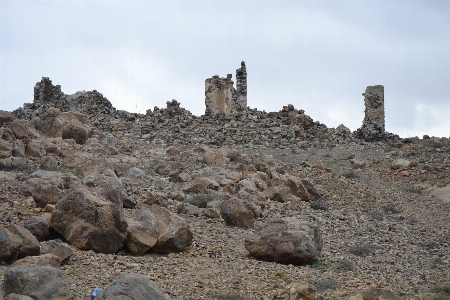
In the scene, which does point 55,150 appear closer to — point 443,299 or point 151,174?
point 151,174

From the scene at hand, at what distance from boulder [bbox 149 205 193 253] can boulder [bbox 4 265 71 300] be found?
2.36 m

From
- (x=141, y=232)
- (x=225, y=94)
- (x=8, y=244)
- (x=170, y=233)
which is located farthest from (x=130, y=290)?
(x=225, y=94)

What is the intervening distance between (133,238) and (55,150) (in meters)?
7.20

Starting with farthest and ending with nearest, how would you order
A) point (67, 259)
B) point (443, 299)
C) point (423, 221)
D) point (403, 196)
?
point (403, 196), point (423, 221), point (443, 299), point (67, 259)

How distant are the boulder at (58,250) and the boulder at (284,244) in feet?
8.24

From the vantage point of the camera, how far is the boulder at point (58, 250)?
21.7ft

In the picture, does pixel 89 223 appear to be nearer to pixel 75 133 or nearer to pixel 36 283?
pixel 36 283

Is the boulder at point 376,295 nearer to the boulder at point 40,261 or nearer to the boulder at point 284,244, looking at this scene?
the boulder at point 284,244

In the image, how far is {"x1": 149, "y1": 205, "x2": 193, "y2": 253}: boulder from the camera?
7.73 meters

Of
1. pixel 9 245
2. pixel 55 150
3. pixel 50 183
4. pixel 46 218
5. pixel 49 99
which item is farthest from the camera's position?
pixel 49 99

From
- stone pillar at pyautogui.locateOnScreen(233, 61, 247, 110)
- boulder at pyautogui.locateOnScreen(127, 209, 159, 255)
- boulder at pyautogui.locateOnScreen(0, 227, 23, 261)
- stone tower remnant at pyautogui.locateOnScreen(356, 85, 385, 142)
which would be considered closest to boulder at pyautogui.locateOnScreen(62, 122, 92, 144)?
boulder at pyautogui.locateOnScreen(127, 209, 159, 255)

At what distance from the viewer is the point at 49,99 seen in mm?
26812

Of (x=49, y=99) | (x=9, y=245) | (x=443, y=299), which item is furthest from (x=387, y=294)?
(x=49, y=99)

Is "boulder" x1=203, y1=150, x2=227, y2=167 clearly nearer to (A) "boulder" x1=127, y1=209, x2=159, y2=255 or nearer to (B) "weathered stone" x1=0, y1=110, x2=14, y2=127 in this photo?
(B) "weathered stone" x1=0, y1=110, x2=14, y2=127
